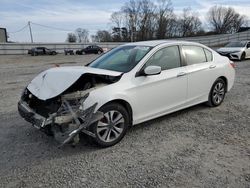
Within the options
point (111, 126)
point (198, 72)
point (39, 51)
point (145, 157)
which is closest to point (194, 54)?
point (198, 72)

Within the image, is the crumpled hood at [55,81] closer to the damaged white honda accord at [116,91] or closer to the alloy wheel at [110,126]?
the damaged white honda accord at [116,91]

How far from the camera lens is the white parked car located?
647 inches

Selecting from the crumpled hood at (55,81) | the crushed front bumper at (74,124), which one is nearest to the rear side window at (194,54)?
the crumpled hood at (55,81)

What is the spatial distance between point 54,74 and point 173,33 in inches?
3170

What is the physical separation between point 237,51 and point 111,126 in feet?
48.4

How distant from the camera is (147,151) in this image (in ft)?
12.8

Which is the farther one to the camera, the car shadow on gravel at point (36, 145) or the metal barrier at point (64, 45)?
the metal barrier at point (64, 45)

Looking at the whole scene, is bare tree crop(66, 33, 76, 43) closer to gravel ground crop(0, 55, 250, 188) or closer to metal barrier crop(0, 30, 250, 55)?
metal barrier crop(0, 30, 250, 55)

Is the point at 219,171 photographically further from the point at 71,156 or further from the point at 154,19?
the point at 154,19

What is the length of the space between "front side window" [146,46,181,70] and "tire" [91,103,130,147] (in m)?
1.05

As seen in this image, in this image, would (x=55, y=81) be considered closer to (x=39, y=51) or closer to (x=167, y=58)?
(x=167, y=58)

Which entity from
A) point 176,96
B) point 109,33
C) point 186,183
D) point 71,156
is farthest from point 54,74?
point 109,33

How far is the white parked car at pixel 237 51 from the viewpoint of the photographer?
16.4 meters

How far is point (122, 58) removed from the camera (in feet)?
16.3
